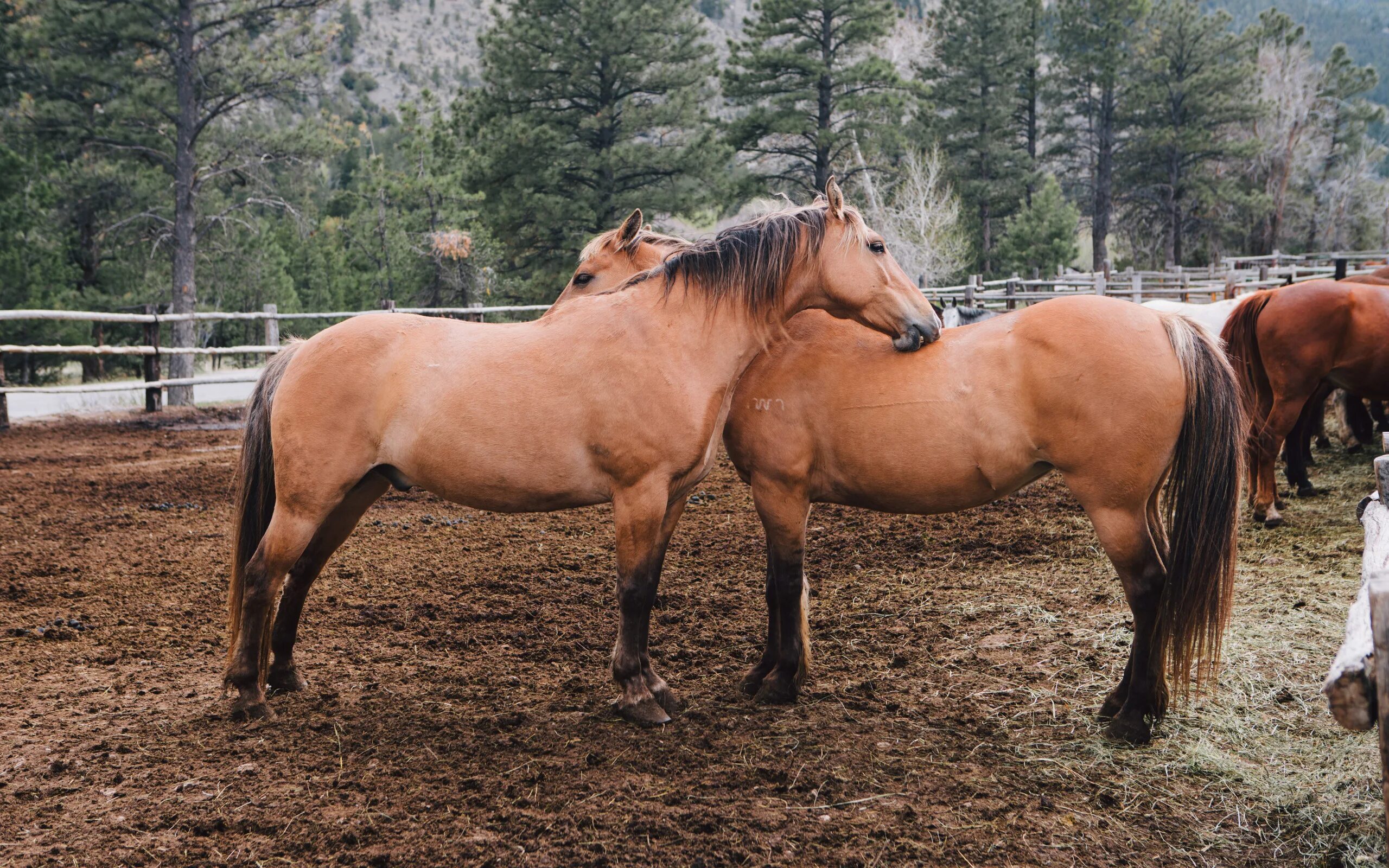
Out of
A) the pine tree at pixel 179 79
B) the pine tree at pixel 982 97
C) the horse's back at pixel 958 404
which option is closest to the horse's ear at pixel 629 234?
the horse's back at pixel 958 404

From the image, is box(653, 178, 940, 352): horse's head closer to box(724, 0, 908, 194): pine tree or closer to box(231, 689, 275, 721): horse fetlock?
box(231, 689, 275, 721): horse fetlock

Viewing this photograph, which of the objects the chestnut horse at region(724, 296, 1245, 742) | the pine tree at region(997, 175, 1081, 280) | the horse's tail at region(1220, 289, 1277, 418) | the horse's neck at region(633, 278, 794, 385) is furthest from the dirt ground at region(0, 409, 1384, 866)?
the pine tree at region(997, 175, 1081, 280)

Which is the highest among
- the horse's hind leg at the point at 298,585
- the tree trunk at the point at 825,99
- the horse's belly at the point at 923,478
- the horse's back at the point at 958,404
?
the tree trunk at the point at 825,99

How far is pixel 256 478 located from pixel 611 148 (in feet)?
63.6

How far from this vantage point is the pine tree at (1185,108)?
34.4 metres

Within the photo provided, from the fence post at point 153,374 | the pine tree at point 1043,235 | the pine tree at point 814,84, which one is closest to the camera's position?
the fence post at point 153,374

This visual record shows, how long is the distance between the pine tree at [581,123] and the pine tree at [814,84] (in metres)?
2.95

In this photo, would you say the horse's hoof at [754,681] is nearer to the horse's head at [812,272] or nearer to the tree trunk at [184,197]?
the horse's head at [812,272]

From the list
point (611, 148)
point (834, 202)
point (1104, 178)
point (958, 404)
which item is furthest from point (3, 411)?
point (1104, 178)

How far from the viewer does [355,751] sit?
10.5ft

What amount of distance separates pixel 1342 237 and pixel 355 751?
151 ft

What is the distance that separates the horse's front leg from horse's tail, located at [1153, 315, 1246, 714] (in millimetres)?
1846

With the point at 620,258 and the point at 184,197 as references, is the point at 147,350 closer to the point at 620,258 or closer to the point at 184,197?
the point at 184,197

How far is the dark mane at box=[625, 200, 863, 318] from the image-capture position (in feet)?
11.6
